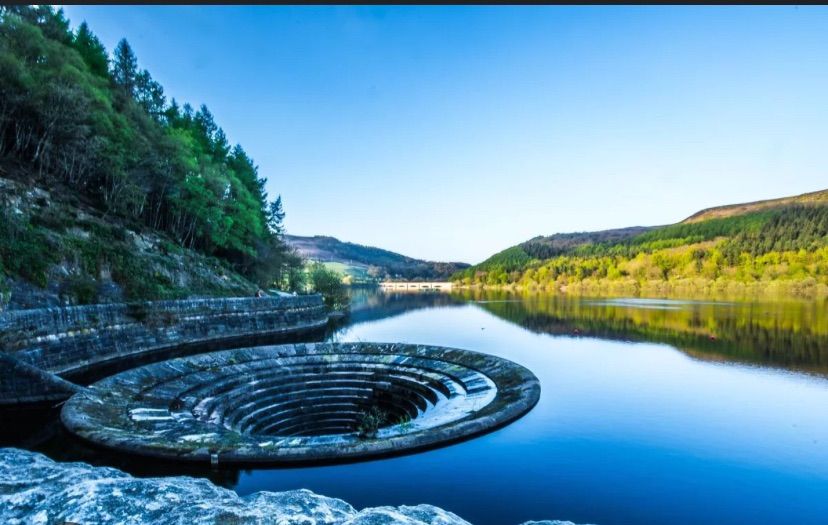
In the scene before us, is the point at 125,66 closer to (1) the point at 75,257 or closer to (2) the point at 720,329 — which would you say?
(1) the point at 75,257

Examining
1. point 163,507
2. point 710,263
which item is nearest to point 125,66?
point 163,507

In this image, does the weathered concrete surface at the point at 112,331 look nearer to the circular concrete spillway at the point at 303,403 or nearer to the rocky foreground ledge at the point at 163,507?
the circular concrete spillway at the point at 303,403

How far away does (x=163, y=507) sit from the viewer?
3535mm

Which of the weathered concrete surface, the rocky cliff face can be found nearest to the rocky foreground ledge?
the weathered concrete surface

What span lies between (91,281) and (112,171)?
1377 cm

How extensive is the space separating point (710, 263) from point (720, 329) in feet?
347

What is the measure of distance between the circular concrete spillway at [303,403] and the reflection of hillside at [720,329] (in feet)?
72.1

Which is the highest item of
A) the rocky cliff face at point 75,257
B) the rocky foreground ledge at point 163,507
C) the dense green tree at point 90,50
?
the dense green tree at point 90,50

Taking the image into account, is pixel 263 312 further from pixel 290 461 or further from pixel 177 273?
pixel 290 461

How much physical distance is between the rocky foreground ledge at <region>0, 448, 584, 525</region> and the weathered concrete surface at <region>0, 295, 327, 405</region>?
15971 mm

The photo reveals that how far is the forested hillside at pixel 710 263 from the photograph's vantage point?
10806 centimetres

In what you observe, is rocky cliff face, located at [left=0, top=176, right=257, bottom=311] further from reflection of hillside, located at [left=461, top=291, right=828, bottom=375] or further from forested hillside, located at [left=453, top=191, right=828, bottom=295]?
forested hillside, located at [left=453, top=191, right=828, bottom=295]

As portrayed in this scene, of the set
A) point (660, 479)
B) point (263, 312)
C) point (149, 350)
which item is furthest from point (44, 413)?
point (263, 312)

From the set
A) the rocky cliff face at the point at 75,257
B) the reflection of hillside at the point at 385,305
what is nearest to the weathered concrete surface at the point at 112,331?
the rocky cliff face at the point at 75,257
